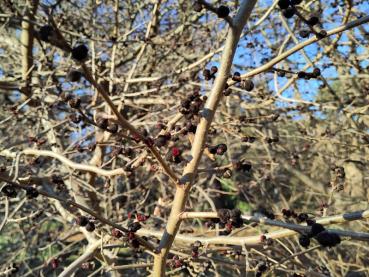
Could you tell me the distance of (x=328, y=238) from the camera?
4.71 ft

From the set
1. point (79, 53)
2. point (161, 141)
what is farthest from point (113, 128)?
point (79, 53)

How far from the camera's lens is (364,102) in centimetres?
517

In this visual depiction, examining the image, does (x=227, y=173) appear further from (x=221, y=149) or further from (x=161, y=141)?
(x=161, y=141)

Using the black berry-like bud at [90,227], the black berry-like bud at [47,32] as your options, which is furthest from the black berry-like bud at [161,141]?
the black berry-like bud at [47,32]

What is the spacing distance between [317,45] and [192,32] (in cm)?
143

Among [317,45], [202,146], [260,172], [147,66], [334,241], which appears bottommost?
[260,172]

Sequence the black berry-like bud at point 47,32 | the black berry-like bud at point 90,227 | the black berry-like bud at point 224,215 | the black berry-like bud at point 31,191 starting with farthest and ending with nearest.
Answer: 1. the black berry-like bud at point 90,227
2. the black berry-like bud at point 31,191
3. the black berry-like bud at point 224,215
4. the black berry-like bud at point 47,32

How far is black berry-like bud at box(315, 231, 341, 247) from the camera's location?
1.43 m

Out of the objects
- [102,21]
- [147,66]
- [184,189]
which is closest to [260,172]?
[147,66]

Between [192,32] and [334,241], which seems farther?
[192,32]

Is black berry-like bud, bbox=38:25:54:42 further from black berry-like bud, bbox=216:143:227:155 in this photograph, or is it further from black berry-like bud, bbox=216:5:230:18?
black berry-like bud, bbox=216:143:227:155

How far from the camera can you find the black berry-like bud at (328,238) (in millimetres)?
1432

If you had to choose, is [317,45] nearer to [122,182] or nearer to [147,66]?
[147,66]

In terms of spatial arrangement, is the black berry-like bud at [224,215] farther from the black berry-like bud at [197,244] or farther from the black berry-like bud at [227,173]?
the black berry-like bud at [197,244]
